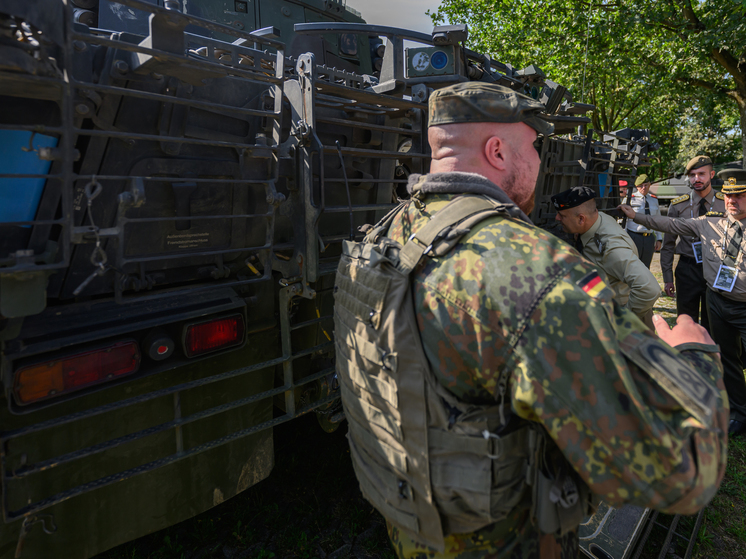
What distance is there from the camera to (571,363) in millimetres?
1156

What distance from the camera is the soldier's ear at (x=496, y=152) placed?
1.53 metres

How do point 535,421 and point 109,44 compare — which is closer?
point 535,421

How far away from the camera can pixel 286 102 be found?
2338 millimetres

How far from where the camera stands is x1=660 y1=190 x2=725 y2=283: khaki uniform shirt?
5.07 m

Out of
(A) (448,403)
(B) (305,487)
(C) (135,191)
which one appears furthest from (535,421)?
(B) (305,487)

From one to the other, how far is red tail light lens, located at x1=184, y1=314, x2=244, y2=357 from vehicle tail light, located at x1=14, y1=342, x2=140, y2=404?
212 mm

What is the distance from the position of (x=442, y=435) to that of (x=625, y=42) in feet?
46.7

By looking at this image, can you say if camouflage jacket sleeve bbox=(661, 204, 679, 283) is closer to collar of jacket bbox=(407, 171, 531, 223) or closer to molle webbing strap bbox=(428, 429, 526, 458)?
collar of jacket bbox=(407, 171, 531, 223)

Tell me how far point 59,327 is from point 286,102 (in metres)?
1.33

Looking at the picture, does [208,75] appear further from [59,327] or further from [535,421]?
[535,421]

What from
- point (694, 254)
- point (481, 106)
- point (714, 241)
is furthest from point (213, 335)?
point (694, 254)

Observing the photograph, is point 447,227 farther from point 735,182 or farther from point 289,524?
point 735,182

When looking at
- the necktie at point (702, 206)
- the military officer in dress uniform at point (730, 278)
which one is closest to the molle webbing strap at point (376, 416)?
the military officer in dress uniform at point (730, 278)

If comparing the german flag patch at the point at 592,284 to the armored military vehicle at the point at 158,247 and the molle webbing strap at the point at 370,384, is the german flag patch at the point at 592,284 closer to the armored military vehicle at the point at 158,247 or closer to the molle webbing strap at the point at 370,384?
the molle webbing strap at the point at 370,384
